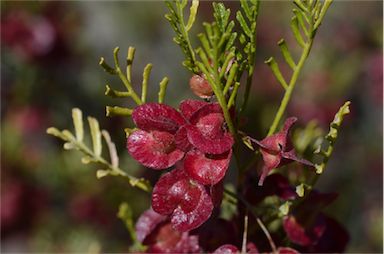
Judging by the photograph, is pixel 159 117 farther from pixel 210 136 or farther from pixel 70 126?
pixel 70 126

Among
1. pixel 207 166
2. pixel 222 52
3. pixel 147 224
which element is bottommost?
pixel 147 224

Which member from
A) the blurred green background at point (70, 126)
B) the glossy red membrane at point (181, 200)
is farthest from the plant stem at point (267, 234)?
the blurred green background at point (70, 126)

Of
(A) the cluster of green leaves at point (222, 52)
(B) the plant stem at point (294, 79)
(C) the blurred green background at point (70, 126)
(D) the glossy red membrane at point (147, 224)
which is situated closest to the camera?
(A) the cluster of green leaves at point (222, 52)

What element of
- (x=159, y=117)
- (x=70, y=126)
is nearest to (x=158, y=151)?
(x=159, y=117)

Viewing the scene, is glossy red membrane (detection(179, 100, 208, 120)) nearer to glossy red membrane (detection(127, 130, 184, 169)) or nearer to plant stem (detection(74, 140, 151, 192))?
glossy red membrane (detection(127, 130, 184, 169))

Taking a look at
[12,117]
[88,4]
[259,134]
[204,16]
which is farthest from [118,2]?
[259,134]

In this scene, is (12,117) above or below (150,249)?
below

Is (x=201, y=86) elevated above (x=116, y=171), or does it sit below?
above

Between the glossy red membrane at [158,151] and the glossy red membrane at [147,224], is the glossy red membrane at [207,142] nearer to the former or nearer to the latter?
the glossy red membrane at [158,151]

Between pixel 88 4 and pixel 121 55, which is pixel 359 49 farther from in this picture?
pixel 88 4
